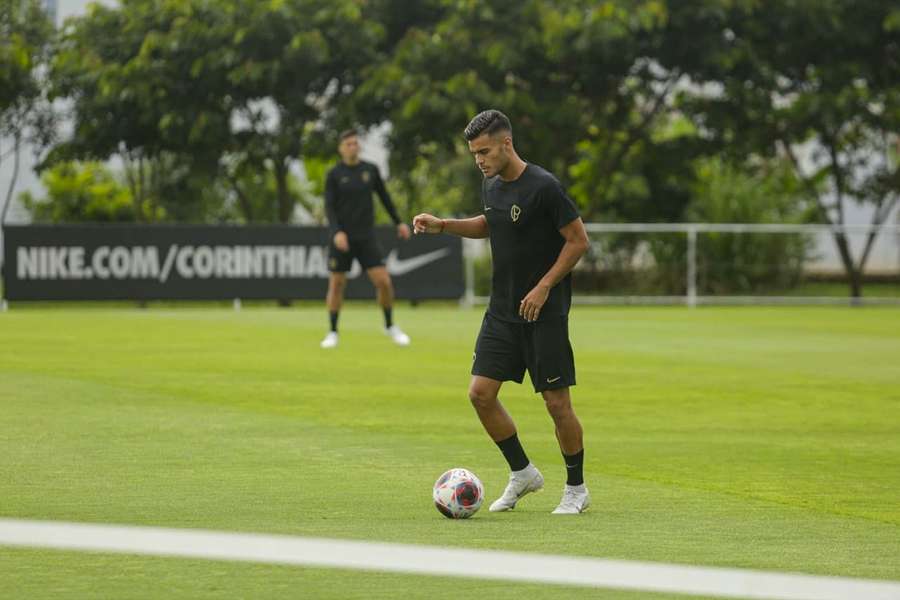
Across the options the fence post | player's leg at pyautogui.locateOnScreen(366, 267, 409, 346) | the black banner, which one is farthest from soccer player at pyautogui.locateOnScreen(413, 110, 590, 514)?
the fence post

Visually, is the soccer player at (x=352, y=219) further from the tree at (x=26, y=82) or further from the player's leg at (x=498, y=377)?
the tree at (x=26, y=82)

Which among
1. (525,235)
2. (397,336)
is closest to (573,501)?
(525,235)

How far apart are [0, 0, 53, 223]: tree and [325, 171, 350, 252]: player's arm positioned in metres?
17.8

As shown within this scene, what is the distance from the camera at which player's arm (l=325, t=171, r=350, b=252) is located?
1688 centimetres

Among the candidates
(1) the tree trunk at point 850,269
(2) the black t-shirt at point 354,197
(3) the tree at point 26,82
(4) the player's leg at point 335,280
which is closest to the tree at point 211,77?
(3) the tree at point 26,82

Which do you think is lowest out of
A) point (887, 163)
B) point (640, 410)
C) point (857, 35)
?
point (640, 410)

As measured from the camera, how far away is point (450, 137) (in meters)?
31.8

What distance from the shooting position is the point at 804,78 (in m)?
33.5

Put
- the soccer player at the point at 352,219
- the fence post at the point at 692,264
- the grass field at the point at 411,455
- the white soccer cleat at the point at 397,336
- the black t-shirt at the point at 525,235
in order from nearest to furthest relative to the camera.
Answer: the grass field at the point at 411,455, the black t-shirt at the point at 525,235, the soccer player at the point at 352,219, the white soccer cleat at the point at 397,336, the fence post at the point at 692,264

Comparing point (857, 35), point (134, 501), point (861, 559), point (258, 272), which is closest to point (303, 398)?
point (134, 501)

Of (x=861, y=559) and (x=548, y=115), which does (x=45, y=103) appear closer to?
(x=548, y=115)

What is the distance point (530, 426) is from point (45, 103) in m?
26.4

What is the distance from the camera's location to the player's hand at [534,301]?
718 cm

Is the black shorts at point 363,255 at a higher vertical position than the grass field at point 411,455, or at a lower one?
higher
